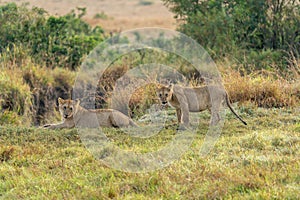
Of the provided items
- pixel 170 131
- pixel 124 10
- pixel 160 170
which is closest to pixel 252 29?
pixel 170 131

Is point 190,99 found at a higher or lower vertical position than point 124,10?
lower

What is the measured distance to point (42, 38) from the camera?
17422 mm

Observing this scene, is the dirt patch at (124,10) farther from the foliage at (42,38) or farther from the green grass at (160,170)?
the green grass at (160,170)

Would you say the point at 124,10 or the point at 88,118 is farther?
the point at 124,10

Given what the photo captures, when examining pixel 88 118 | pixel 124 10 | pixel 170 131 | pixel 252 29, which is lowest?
pixel 170 131

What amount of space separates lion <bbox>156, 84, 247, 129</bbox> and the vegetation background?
273 mm

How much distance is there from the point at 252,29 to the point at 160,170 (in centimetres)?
990

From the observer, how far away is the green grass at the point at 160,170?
6480 millimetres

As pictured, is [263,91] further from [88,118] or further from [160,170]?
[160,170]

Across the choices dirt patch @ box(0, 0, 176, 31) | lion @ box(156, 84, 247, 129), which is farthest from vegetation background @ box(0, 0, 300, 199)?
dirt patch @ box(0, 0, 176, 31)

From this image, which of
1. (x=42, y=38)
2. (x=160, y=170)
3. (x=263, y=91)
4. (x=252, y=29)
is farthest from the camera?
(x=42, y=38)

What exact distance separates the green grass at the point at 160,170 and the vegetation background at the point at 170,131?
0.04 ft

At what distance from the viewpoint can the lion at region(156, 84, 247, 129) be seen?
9836mm

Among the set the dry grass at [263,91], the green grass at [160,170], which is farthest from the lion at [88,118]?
the dry grass at [263,91]
